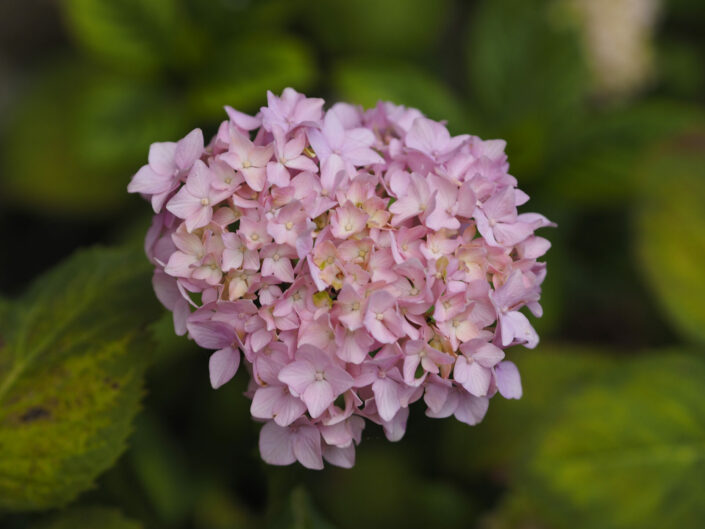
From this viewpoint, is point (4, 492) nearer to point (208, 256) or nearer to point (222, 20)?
point (208, 256)

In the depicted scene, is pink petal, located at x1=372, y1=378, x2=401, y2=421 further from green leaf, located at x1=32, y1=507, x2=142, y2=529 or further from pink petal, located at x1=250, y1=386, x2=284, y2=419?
green leaf, located at x1=32, y1=507, x2=142, y2=529

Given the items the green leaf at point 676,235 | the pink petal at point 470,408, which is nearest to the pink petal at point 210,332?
the pink petal at point 470,408

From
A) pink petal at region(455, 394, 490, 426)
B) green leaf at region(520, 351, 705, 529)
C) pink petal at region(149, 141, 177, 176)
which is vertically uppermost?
green leaf at region(520, 351, 705, 529)

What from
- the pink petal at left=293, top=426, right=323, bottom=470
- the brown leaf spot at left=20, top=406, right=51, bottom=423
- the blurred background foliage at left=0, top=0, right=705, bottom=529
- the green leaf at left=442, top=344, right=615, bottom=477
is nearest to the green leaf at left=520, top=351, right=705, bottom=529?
the blurred background foliage at left=0, top=0, right=705, bottom=529

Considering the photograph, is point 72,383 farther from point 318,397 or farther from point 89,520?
point 318,397

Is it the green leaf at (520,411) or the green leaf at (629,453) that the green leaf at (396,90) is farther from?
the green leaf at (629,453)

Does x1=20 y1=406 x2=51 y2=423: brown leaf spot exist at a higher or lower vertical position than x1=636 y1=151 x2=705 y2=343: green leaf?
lower

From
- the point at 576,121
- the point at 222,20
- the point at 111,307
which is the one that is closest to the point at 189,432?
the point at 111,307
